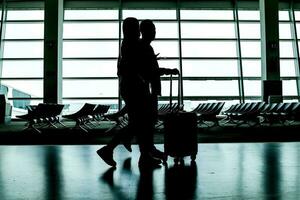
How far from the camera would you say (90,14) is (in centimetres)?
1334

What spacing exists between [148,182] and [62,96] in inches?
456

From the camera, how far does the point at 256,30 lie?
1380 cm

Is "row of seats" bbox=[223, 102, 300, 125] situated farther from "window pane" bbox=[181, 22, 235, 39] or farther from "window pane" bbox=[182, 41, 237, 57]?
"window pane" bbox=[181, 22, 235, 39]

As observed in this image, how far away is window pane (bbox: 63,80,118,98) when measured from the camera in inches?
502

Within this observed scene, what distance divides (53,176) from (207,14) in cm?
1188

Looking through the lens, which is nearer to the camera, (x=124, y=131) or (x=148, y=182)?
(x=148, y=182)

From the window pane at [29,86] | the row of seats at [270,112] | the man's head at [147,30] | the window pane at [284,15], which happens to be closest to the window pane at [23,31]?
the window pane at [29,86]

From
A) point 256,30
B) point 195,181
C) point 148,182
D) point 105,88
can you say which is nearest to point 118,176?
point 148,182

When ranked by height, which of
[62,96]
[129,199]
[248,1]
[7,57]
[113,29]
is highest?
[248,1]

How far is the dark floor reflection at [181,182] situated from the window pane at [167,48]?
1027cm

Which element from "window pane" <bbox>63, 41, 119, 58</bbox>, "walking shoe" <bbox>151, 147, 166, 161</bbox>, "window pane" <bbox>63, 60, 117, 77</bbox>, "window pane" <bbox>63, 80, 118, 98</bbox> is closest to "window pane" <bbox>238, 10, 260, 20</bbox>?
"window pane" <bbox>63, 41, 119, 58</bbox>

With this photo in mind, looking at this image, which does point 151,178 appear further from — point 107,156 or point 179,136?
point 179,136

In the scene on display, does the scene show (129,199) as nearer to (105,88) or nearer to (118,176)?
(118,176)

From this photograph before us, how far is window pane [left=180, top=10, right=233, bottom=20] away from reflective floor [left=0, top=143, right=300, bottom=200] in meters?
10.4
